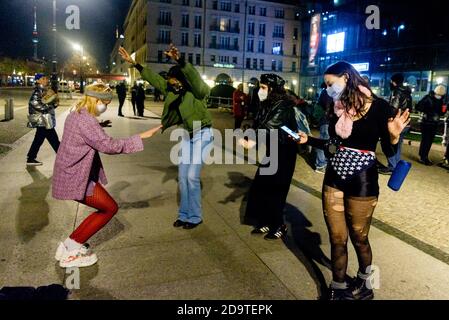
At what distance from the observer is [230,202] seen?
20.7ft

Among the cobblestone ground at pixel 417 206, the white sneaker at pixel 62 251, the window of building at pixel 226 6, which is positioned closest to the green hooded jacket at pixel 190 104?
the white sneaker at pixel 62 251

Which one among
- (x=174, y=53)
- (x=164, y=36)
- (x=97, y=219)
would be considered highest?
(x=164, y=36)

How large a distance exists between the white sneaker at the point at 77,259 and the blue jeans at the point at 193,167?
1.40 m

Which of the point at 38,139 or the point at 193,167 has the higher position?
the point at 193,167

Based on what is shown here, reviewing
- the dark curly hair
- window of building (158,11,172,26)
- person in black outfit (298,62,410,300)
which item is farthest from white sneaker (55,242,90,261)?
window of building (158,11,172,26)

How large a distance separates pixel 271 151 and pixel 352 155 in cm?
166

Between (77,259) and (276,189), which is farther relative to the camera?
(276,189)

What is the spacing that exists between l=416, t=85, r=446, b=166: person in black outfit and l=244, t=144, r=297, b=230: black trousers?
653 cm

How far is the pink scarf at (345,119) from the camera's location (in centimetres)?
313

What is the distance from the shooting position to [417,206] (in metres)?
6.35

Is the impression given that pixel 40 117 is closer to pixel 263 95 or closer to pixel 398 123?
pixel 263 95

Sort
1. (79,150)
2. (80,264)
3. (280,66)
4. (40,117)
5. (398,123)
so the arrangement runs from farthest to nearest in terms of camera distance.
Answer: (280,66) → (40,117) → (80,264) → (79,150) → (398,123)

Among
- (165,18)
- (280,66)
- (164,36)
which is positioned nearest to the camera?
(165,18)

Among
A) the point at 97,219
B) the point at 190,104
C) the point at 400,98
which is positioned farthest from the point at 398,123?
the point at 400,98
